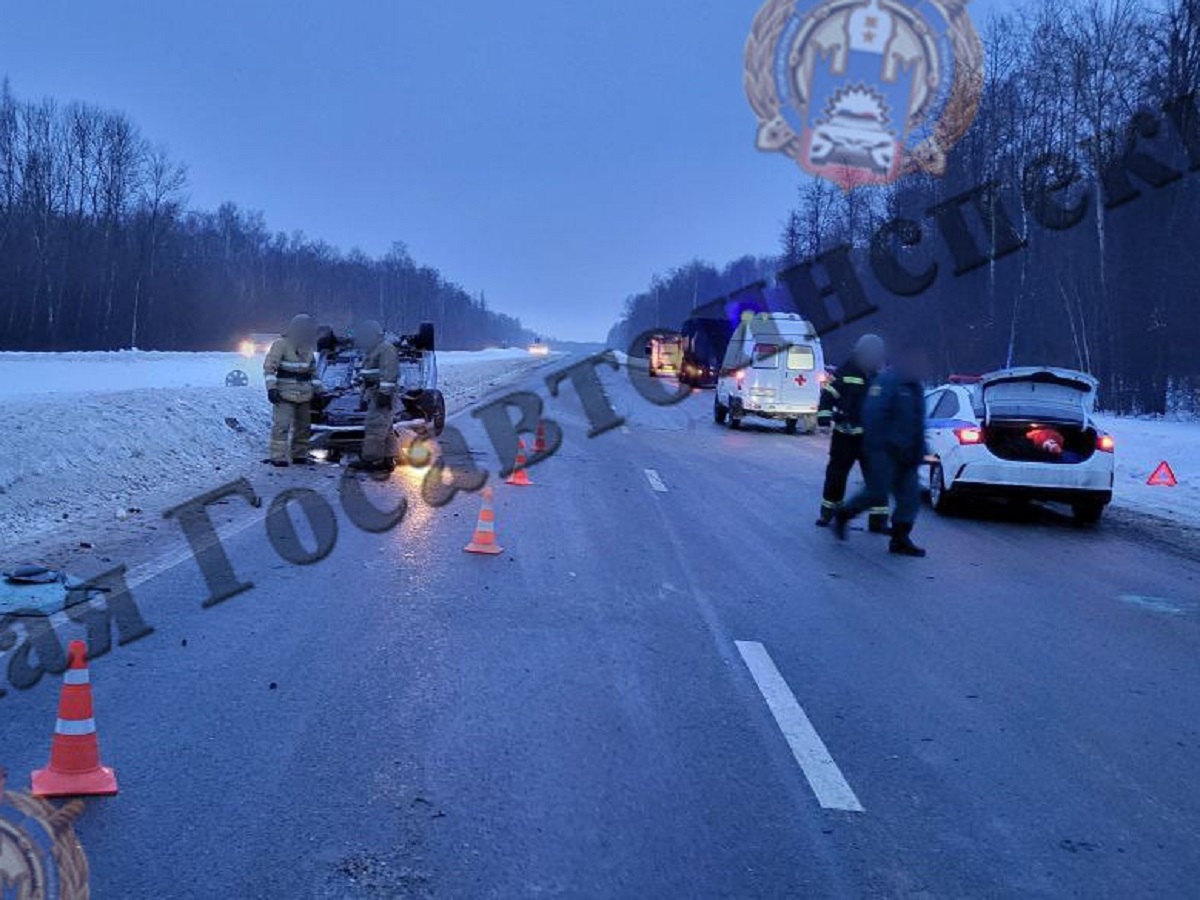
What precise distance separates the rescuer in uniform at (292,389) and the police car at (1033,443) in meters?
8.34

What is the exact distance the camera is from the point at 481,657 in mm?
5676

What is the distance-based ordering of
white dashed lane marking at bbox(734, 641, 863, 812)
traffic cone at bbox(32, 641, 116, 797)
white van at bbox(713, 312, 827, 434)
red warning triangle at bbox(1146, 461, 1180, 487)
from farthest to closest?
white van at bbox(713, 312, 827, 434) → red warning triangle at bbox(1146, 461, 1180, 487) → white dashed lane marking at bbox(734, 641, 863, 812) → traffic cone at bbox(32, 641, 116, 797)

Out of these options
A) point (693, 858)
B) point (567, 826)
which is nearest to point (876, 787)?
point (693, 858)

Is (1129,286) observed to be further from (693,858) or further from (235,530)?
(693,858)

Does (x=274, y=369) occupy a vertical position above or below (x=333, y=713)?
above

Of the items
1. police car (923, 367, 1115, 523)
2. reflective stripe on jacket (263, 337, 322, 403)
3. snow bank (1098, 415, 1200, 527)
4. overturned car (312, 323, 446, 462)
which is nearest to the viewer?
police car (923, 367, 1115, 523)

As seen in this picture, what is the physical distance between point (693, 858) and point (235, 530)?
685 cm

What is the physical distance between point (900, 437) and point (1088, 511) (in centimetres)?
417

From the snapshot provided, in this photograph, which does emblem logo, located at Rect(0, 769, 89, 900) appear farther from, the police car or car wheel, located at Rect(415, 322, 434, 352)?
car wheel, located at Rect(415, 322, 434, 352)

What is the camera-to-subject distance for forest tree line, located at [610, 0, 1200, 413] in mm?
30578

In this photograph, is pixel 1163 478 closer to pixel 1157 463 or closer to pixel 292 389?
pixel 1157 463

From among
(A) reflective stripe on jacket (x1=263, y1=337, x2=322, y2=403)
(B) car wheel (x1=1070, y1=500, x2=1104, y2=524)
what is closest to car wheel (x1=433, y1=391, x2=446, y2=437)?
(A) reflective stripe on jacket (x1=263, y1=337, x2=322, y2=403)

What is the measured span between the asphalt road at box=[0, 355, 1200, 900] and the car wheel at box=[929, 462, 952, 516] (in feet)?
10.8

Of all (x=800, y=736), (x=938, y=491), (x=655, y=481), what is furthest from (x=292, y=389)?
Answer: (x=800, y=736)
